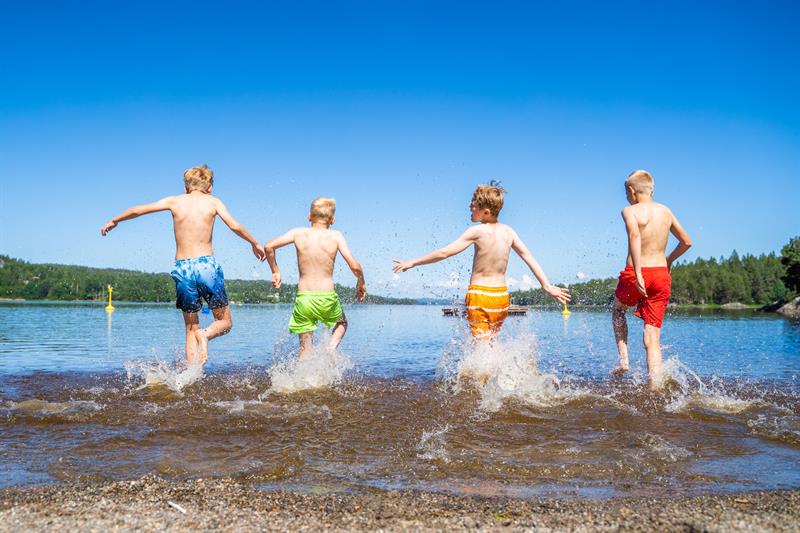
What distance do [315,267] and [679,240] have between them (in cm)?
492

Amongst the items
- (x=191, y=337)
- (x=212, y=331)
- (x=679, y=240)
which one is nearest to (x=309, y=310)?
(x=212, y=331)

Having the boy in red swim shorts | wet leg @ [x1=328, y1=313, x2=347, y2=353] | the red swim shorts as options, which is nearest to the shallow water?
wet leg @ [x1=328, y1=313, x2=347, y2=353]

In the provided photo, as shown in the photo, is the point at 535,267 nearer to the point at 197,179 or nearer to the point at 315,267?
the point at 315,267

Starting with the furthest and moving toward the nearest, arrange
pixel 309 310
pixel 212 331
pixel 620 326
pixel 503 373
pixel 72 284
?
1. pixel 72 284
2. pixel 620 326
3. pixel 309 310
4. pixel 212 331
5. pixel 503 373

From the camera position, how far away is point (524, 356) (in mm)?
6652

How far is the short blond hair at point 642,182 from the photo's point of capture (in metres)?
7.24

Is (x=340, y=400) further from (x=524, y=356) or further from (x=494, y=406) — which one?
(x=524, y=356)

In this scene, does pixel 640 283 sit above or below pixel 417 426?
above

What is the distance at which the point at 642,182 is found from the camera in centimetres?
725

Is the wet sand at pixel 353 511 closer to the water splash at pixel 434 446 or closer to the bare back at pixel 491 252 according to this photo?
the water splash at pixel 434 446

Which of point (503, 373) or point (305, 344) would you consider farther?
point (305, 344)

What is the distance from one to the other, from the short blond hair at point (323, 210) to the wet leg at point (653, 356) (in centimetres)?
437

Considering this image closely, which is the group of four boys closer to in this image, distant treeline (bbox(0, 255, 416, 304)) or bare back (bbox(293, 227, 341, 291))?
bare back (bbox(293, 227, 341, 291))

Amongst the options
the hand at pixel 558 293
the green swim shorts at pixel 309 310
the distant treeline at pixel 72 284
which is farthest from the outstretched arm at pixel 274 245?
the distant treeline at pixel 72 284
